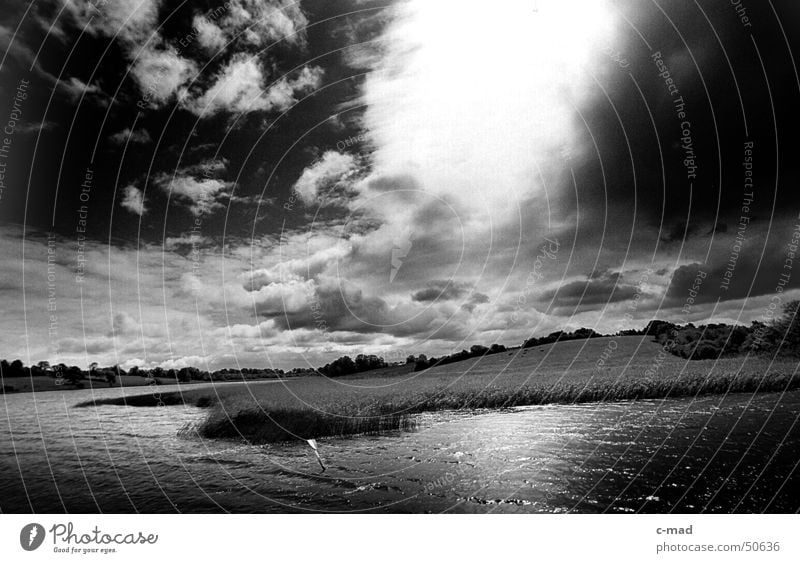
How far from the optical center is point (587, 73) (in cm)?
732

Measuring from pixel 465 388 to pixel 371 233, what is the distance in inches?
197

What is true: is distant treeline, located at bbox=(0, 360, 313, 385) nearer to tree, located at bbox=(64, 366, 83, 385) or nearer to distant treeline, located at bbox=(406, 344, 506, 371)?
tree, located at bbox=(64, 366, 83, 385)

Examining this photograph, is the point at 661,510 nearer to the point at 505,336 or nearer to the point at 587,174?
the point at 505,336

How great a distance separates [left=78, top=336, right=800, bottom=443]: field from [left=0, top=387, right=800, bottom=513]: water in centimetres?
48

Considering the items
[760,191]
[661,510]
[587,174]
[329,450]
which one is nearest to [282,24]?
[587,174]

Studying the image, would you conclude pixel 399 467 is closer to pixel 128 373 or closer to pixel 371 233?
pixel 371 233

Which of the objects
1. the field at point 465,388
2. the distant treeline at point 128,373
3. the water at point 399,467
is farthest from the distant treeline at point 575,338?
the water at point 399,467

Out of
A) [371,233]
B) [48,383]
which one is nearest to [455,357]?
[371,233]

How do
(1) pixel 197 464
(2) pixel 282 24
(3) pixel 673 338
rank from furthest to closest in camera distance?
1. (3) pixel 673 338
2. (1) pixel 197 464
3. (2) pixel 282 24

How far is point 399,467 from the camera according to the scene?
7.53m

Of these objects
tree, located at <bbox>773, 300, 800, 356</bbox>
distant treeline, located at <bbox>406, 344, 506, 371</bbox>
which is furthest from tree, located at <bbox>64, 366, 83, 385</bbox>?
tree, located at <bbox>773, 300, 800, 356</bbox>

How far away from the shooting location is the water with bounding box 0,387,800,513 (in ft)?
21.7

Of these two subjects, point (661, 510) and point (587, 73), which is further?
point (587, 73)
